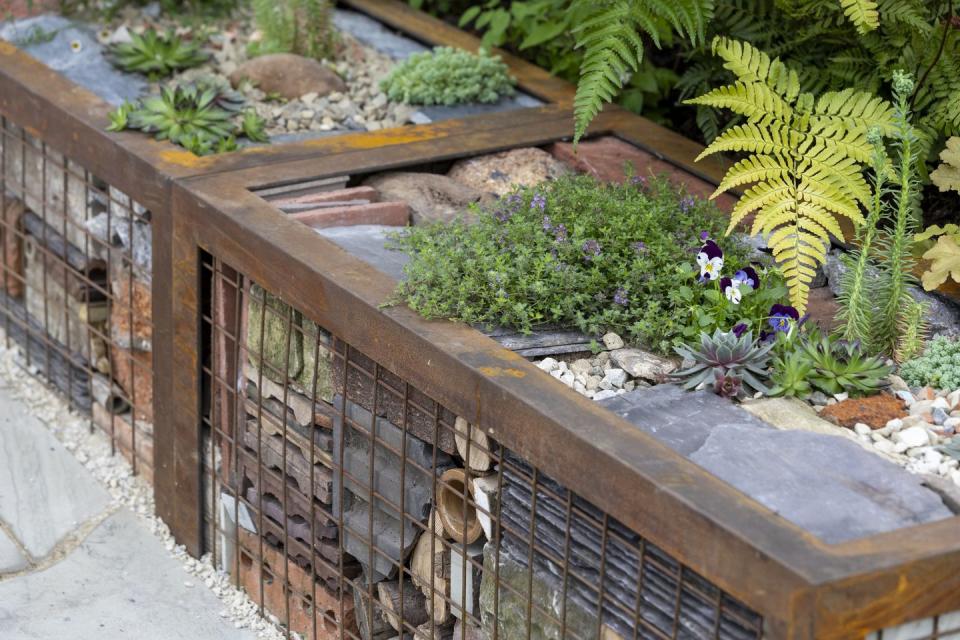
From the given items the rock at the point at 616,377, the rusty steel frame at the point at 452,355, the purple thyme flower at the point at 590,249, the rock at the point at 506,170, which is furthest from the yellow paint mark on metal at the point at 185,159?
the rock at the point at 616,377

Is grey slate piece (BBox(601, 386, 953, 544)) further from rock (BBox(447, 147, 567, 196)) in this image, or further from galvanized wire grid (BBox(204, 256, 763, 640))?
rock (BBox(447, 147, 567, 196))

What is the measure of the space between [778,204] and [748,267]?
16 centimetres

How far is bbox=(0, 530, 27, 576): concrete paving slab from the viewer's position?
13.9ft

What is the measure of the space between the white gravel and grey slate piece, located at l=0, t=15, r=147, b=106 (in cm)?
110

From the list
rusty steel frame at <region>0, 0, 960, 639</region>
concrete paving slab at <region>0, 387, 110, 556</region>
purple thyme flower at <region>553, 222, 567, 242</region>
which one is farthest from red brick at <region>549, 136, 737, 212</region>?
concrete paving slab at <region>0, 387, 110, 556</region>

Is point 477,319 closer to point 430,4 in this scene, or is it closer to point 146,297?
point 146,297

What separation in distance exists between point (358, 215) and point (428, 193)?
294mm

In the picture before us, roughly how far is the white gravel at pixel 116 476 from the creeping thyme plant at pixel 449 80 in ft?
4.99

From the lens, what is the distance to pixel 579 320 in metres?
3.33

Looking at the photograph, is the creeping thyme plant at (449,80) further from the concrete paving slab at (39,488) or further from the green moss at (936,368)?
the green moss at (936,368)

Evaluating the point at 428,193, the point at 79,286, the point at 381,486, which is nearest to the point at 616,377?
the point at 381,486

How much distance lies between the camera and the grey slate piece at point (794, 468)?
8.46 ft

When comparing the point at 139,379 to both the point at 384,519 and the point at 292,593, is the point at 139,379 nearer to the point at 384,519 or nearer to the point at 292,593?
the point at 292,593

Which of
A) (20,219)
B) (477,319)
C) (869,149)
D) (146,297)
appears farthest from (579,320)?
(20,219)
